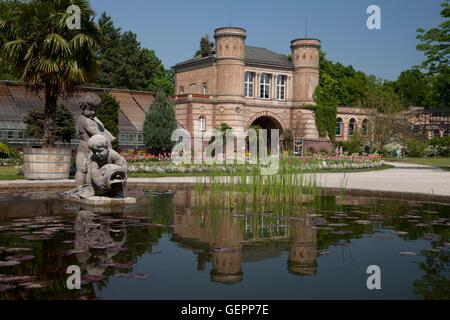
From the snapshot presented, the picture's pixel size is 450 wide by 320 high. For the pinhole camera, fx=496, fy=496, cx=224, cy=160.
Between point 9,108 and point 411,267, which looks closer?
point 411,267

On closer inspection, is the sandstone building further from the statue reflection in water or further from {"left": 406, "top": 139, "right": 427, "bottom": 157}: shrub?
the statue reflection in water

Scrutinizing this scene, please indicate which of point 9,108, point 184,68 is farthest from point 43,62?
point 184,68

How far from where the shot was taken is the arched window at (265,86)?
154ft

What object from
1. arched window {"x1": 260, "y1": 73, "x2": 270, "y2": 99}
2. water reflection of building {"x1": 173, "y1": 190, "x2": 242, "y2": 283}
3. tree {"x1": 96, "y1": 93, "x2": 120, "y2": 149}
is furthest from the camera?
arched window {"x1": 260, "y1": 73, "x2": 270, "y2": 99}

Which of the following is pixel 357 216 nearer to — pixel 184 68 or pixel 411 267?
pixel 411 267

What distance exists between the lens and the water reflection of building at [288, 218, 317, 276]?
14.6 feet

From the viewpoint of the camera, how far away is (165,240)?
5797 millimetres

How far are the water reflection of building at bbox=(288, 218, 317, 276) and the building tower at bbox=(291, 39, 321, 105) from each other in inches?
1619

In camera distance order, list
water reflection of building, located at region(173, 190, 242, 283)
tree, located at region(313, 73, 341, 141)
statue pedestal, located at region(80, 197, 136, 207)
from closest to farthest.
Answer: water reflection of building, located at region(173, 190, 242, 283) → statue pedestal, located at region(80, 197, 136, 207) → tree, located at region(313, 73, 341, 141)

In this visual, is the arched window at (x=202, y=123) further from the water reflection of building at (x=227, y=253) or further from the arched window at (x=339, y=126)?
the water reflection of building at (x=227, y=253)

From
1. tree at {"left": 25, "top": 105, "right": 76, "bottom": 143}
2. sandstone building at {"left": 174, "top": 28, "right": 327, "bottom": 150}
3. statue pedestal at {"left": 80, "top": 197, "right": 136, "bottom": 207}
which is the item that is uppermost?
sandstone building at {"left": 174, "top": 28, "right": 327, "bottom": 150}

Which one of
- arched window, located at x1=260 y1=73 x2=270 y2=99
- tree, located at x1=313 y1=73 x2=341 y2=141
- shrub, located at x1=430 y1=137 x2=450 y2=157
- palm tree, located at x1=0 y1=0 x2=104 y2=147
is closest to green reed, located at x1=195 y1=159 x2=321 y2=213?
palm tree, located at x1=0 y1=0 x2=104 y2=147

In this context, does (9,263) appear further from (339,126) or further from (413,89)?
(413,89)
